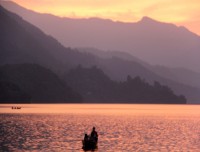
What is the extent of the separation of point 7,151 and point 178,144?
3567 centimetres

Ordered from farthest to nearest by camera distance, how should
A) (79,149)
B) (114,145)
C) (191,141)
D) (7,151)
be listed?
1. (191,141)
2. (114,145)
3. (79,149)
4. (7,151)

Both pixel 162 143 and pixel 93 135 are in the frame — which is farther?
pixel 162 143

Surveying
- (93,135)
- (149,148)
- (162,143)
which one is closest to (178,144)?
(162,143)

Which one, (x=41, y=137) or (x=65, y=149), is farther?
(x=41, y=137)

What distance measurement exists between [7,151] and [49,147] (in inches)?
352

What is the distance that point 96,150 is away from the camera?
307 ft

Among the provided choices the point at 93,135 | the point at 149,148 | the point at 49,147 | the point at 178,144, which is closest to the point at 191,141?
the point at 178,144

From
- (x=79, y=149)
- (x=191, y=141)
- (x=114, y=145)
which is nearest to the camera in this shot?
(x=79, y=149)

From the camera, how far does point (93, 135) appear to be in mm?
97188

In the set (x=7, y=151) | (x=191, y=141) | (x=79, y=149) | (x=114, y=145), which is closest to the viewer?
(x=7, y=151)

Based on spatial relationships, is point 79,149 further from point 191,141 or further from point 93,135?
point 191,141

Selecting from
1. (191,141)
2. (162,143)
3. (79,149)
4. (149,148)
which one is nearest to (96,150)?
(79,149)

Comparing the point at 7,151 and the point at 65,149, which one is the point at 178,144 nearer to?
the point at 65,149

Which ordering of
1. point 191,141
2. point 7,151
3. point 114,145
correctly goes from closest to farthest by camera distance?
point 7,151 → point 114,145 → point 191,141
